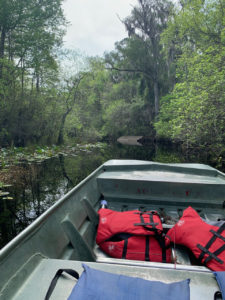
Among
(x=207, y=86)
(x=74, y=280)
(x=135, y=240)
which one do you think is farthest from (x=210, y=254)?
(x=207, y=86)

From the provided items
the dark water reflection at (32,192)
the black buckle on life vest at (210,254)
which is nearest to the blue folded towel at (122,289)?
Result: the black buckle on life vest at (210,254)

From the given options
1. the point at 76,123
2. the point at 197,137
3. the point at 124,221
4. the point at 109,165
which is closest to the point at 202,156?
the point at 197,137

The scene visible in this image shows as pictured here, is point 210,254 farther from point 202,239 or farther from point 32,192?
point 32,192

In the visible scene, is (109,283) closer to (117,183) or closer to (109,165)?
(117,183)

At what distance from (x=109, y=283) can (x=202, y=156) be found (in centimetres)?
981

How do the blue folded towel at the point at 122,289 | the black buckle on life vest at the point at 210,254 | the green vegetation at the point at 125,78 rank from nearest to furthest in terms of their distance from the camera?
the blue folded towel at the point at 122,289 → the black buckle on life vest at the point at 210,254 → the green vegetation at the point at 125,78

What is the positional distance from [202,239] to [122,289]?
3.06 feet

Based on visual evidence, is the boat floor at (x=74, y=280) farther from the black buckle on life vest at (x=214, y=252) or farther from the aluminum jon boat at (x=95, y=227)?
the black buckle on life vest at (x=214, y=252)

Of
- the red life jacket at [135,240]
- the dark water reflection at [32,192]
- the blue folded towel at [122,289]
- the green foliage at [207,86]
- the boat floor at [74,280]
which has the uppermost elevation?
the green foliage at [207,86]

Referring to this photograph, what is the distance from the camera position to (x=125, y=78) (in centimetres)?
2288

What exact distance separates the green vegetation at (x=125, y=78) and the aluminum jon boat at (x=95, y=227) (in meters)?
4.66

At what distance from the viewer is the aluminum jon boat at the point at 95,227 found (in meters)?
0.93

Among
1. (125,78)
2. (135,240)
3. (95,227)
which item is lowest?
(95,227)

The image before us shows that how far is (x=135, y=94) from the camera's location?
75.0 ft
